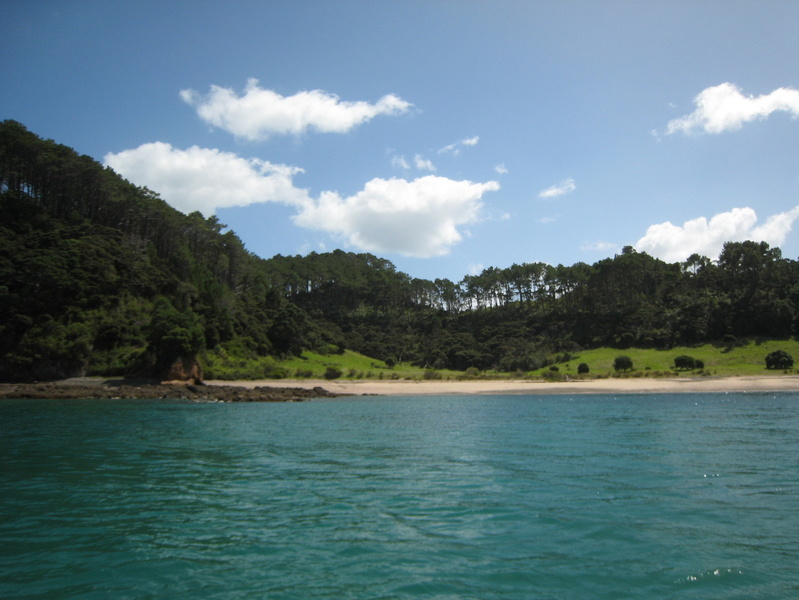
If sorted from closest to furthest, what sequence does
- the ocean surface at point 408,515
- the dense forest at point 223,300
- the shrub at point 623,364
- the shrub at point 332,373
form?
1. the ocean surface at point 408,515
2. the dense forest at point 223,300
3. the shrub at point 623,364
4. the shrub at point 332,373

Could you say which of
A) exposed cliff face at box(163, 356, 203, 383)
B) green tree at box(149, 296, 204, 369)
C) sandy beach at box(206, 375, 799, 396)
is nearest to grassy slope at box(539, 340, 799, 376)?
sandy beach at box(206, 375, 799, 396)

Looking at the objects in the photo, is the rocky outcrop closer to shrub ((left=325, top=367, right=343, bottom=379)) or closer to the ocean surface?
shrub ((left=325, top=367, right=343, bottom=379))

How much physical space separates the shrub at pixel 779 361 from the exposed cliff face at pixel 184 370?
69.6 meters

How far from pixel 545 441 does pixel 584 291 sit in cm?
8973

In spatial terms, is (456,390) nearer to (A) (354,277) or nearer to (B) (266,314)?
(B) (266,314)

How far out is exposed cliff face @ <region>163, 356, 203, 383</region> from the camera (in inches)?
2293

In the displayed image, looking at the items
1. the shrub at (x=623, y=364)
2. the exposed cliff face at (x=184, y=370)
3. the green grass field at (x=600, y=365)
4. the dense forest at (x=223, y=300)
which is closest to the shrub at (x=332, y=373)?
the green grass field at (x=600, y=365)

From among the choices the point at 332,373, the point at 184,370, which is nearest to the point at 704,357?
the point at 332,373

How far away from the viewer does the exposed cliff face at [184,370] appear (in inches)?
2293

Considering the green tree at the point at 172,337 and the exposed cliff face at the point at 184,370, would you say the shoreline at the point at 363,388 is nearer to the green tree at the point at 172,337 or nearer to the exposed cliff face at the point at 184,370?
the exposed cliff face at the point at 184,370

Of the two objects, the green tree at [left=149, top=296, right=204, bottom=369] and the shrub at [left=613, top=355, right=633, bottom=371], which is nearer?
the green tree at [left=149, top=296, right=204, bottom=369]

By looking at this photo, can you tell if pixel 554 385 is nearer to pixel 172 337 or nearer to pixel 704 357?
pixel 704 357

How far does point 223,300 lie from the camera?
7756cm

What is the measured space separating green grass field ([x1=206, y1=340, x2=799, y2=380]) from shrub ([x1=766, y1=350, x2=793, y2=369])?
3.43ft
